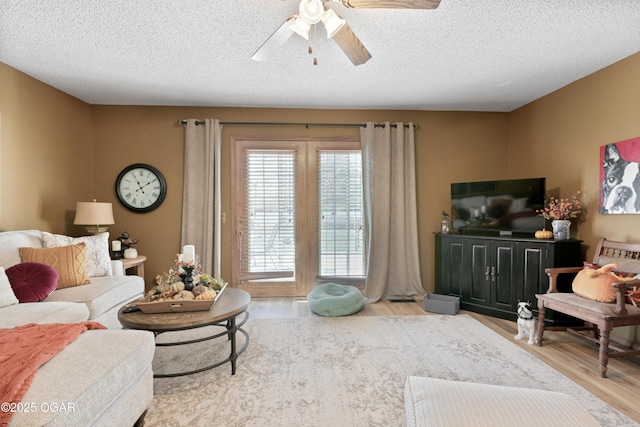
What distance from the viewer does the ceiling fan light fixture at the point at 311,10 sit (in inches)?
75.2

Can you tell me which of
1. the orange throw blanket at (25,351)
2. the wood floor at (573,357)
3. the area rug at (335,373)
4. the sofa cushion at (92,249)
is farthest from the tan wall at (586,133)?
the sofa cushion at (92,249)

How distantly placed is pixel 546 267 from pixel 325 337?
234 cm

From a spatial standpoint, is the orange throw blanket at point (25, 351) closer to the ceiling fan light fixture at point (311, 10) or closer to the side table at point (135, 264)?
the side table at point (135, 264)

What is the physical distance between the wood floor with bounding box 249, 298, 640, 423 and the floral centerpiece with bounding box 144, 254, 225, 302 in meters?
1.35

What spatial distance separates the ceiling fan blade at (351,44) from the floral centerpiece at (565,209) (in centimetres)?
258

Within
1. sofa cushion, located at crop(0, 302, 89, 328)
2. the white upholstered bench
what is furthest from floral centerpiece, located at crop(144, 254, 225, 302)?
the white upholstered bench

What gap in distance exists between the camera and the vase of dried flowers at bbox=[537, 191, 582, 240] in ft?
10.7

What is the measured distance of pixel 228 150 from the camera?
436 centimetres

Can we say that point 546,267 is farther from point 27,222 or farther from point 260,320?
point 27,222

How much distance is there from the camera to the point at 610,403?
2035 millimetres

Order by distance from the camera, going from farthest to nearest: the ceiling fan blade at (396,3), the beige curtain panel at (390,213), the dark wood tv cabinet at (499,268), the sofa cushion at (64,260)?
1. the beige curtain panel at (390,213)
2. the dark wood tv cabinet at (499,268)
3. the sofa cushion at (64,260)
4. the ceiling fan blade at (396,3)

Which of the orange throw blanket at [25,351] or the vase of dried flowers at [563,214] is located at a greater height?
the vase of dried flowers at [563,214]

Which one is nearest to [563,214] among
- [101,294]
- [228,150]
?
[228,150]

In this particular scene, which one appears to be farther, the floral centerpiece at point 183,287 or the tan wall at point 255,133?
the tan wall at point 255,133
